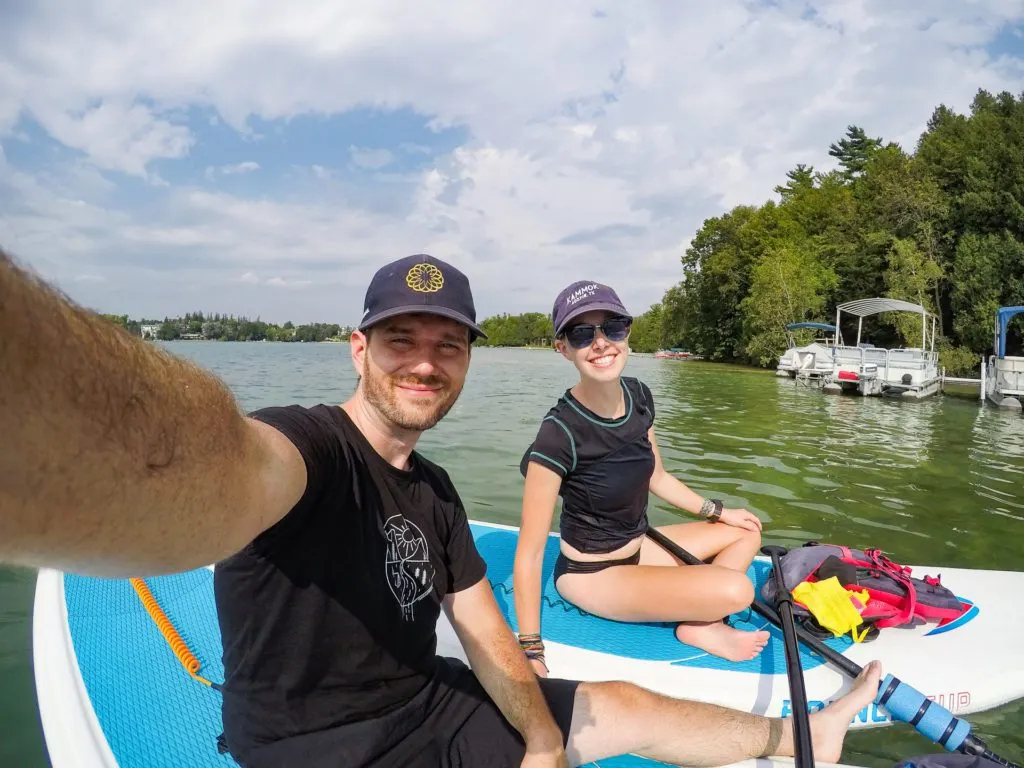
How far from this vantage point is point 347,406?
1812 millimetres

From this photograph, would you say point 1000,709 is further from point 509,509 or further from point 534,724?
point 509,509

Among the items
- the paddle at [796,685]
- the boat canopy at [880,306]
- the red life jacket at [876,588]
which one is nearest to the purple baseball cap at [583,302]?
the paddle at [796,685]

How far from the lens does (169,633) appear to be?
2.90m

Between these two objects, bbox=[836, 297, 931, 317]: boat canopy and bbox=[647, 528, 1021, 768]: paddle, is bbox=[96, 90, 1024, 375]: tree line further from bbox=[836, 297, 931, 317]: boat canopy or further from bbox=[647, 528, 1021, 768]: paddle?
bbox=[647, 528, 1021, 768]: paddle

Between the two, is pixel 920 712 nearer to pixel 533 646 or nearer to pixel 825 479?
pixel 533 646

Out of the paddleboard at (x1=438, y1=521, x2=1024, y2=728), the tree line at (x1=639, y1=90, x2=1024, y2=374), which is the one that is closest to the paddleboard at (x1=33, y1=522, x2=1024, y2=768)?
the paddleboard at (x1=438, y1=521, x2=1024, y2=728)

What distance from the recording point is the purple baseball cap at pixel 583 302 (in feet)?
9.25

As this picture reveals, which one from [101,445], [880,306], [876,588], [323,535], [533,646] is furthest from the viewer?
[880,306]

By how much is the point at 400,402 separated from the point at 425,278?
0.37 metres

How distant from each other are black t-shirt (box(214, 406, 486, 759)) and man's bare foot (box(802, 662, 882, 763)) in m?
1.53

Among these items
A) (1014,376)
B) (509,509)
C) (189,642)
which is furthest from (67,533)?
(1014,376)

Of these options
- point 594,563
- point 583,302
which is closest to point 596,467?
point 594,563

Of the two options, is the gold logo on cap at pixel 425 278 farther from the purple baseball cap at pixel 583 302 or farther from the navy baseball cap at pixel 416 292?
the purple baseball cap at pixel 583 302

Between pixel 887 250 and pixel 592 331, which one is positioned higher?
pixel 887 250
